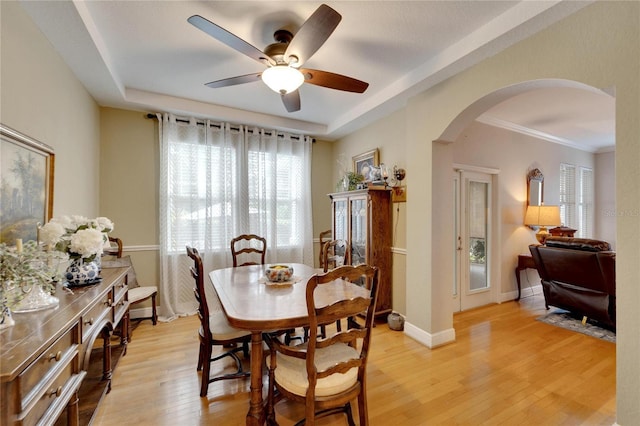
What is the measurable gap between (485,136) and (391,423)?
144 inches

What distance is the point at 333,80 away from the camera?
2.14 m

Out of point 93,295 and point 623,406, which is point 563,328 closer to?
point 623,406

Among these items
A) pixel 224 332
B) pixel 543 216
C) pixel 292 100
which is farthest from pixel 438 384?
pixel 543 216

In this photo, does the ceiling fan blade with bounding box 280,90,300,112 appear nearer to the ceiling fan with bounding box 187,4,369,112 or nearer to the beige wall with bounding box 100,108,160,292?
the ceiling fan with bounding box 187,4,369,112

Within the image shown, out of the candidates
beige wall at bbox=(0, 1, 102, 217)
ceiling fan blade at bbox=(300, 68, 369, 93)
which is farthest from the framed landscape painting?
ceiling fan blade at bbox=(300, 68, 369, 93)

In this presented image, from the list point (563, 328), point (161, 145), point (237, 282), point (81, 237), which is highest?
point (161, 145)

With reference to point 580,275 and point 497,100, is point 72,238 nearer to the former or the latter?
point 497,100

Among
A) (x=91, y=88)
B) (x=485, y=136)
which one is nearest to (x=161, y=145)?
(x=91, y=88)

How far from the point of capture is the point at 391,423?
5.64ft

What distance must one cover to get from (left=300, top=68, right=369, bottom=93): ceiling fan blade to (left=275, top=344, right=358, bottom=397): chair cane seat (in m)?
1.90

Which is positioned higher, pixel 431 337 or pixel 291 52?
pixel 291 52

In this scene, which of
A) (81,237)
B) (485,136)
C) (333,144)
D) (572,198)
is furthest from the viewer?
(572,198)

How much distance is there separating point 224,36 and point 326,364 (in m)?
2.02

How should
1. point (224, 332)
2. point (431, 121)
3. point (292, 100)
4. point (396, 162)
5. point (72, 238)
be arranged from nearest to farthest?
1. point (72, 238)
2. point (224, 332)
3. point (292, 100)
4. point (431, 121)
5. point (396, 162)
